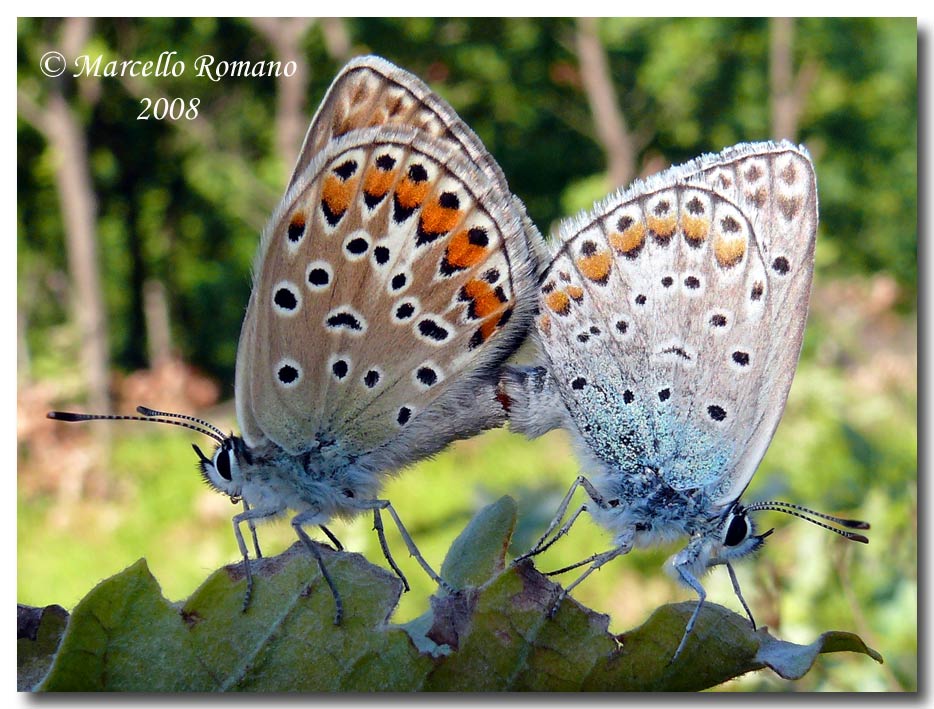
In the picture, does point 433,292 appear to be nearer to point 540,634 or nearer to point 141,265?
point 540,634

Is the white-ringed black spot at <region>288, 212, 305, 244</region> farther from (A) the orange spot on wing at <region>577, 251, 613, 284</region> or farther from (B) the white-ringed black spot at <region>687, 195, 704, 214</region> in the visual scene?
→ (B) the white-ringed black spot at <region>687, 195, 704, 214</region>

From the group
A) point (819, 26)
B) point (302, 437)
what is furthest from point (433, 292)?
point (819, 26)

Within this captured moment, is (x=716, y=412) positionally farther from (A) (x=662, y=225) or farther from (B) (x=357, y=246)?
(B) (x=357, y=246)

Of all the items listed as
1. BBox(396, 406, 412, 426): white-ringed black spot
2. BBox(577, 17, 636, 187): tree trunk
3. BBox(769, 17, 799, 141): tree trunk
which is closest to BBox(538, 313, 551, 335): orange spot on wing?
BBox(396, 406, 412, 426): white-ringed black spot

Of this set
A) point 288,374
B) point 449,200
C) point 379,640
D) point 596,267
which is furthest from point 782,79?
point 379,640

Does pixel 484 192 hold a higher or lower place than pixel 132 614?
higher

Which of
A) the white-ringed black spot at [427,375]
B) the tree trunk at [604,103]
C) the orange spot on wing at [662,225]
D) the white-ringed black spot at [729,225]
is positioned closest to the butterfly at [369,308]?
the white-ringed black spot at [427,375]
